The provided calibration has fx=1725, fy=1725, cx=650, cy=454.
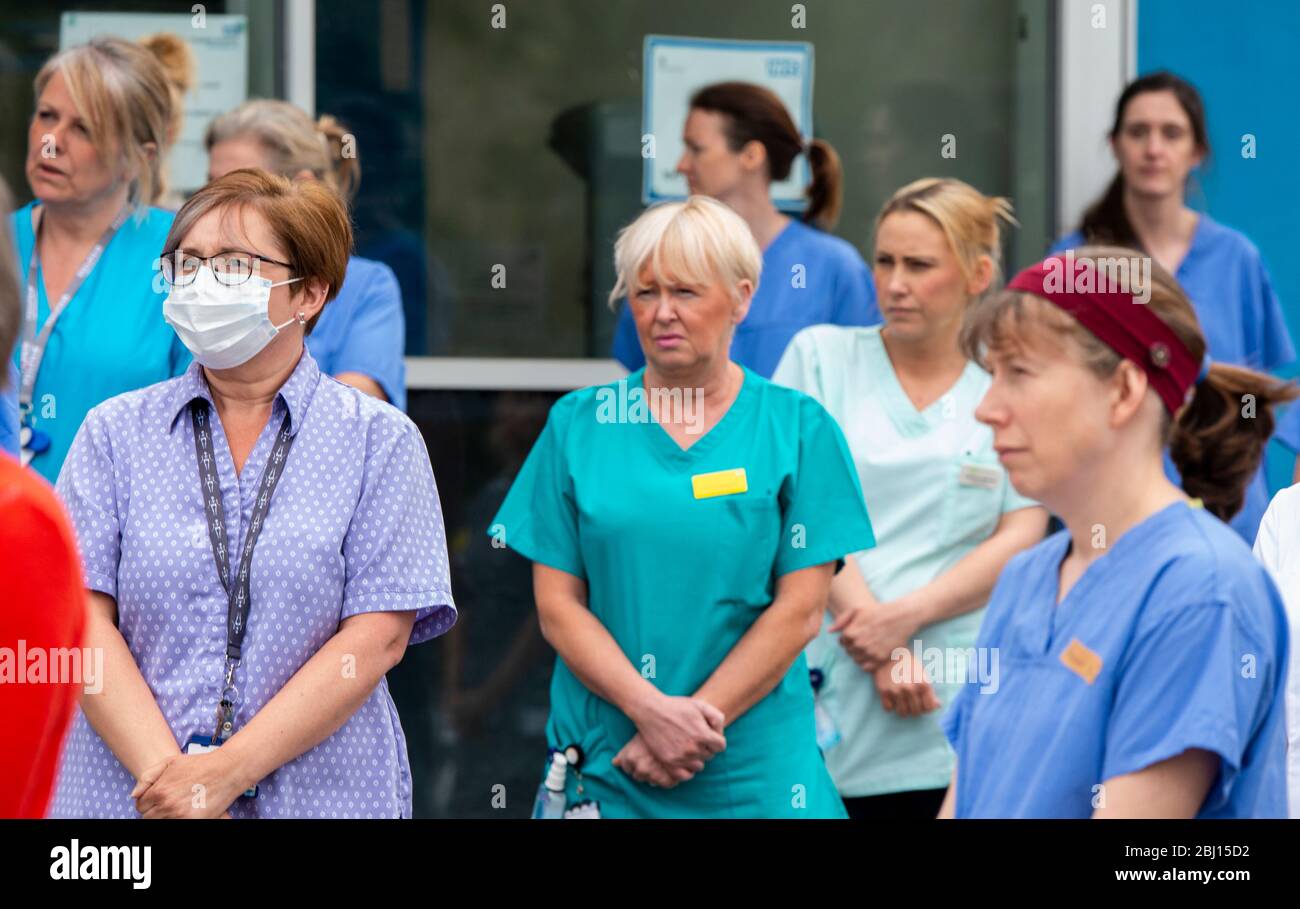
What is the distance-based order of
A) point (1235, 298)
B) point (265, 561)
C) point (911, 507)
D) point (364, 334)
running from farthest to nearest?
point (1235, 298)
point (364, 334)
point (911, 507)
point (265, 561)

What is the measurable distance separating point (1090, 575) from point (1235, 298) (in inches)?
99.8

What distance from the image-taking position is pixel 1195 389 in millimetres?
2402

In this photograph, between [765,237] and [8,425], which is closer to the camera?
[8,425]

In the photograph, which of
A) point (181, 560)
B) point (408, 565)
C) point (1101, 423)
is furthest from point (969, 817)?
point (181, 560)

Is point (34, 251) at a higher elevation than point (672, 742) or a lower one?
higher

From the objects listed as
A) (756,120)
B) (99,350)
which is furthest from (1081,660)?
(756,120)

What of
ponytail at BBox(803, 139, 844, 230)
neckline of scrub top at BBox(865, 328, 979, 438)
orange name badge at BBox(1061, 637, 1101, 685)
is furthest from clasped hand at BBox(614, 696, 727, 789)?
ponytail at BBox(803, 139, 844, 230)

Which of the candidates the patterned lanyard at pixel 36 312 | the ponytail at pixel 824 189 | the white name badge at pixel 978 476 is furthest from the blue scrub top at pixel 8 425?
the ponytail at pixel 824 189

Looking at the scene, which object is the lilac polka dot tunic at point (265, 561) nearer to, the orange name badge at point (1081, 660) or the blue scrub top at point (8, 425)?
the blue scrub top at point (8, 425)

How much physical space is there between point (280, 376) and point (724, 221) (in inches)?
42.8

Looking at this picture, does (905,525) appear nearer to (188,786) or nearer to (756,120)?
(756,120)

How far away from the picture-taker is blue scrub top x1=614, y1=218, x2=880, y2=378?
424cm
